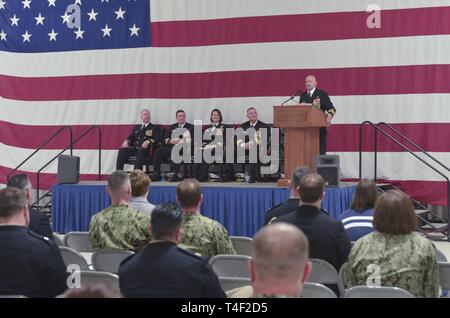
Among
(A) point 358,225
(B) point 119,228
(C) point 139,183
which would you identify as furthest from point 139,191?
(A) point 358,225

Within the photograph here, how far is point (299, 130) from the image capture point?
911 centimetres

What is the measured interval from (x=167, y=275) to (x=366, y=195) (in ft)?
7.18

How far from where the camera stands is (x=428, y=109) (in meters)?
10.4

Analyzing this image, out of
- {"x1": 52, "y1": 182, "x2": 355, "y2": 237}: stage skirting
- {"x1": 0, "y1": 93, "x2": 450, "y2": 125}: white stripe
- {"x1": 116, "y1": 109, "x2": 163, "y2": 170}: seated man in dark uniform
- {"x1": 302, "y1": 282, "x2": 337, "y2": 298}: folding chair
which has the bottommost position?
{"x1": 52, "y1": 182, "x2": 355, "y2": 237}: stage skirting

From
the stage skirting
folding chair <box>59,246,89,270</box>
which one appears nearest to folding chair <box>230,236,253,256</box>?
folding chair <box>59,246,89,270</box>

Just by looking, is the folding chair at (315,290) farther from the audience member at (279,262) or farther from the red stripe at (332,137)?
the red stripe at (332,137)

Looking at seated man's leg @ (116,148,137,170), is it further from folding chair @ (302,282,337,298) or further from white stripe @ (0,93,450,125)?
folding chair @ (302,282,337,298)

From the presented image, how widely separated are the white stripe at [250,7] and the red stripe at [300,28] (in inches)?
2.7

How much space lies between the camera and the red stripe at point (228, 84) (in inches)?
412

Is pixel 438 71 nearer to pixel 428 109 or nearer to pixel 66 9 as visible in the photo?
pixel 428 109

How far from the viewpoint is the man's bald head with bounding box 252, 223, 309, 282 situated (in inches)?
86.5

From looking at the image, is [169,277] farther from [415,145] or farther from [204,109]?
[204,109]

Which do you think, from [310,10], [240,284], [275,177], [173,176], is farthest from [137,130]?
[240,284]

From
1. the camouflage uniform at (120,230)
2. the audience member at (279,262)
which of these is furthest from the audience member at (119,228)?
the audience member at (279,262)
